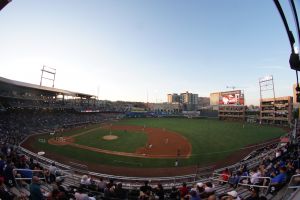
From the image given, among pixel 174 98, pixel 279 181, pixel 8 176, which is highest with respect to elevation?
pixel 174 98

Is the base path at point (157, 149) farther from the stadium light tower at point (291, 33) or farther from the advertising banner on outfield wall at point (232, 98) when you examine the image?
the advertising banner on outfield wall at point (232, 98)

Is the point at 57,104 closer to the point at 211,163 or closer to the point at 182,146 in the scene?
the point at 182,146

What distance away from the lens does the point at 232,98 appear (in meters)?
67.4

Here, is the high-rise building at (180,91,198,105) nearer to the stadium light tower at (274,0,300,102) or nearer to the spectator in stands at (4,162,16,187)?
the spectator in stands at (4,162,16,187)

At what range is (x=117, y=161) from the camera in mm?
21531

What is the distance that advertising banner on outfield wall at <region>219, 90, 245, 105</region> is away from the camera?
2598 inches

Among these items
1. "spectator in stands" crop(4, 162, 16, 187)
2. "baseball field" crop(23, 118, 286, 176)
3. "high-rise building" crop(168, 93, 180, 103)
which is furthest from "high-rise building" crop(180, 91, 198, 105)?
"spectator in stands" crop(4, 162, 16, 187)

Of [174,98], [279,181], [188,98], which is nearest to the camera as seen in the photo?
[279,181]

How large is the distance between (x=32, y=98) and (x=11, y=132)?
60.6 feet

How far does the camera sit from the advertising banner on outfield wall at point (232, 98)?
66000 millimetres

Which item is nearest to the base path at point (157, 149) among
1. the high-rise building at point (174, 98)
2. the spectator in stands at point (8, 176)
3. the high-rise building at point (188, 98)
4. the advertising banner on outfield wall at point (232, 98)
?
the spectator in stands at point (8, 176)

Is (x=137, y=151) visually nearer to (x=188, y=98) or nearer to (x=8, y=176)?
(x=8, y=176)

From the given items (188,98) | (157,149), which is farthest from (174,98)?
(157,149)

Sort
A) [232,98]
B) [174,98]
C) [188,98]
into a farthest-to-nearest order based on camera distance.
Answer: [174,98], [188,98], [232,98]
